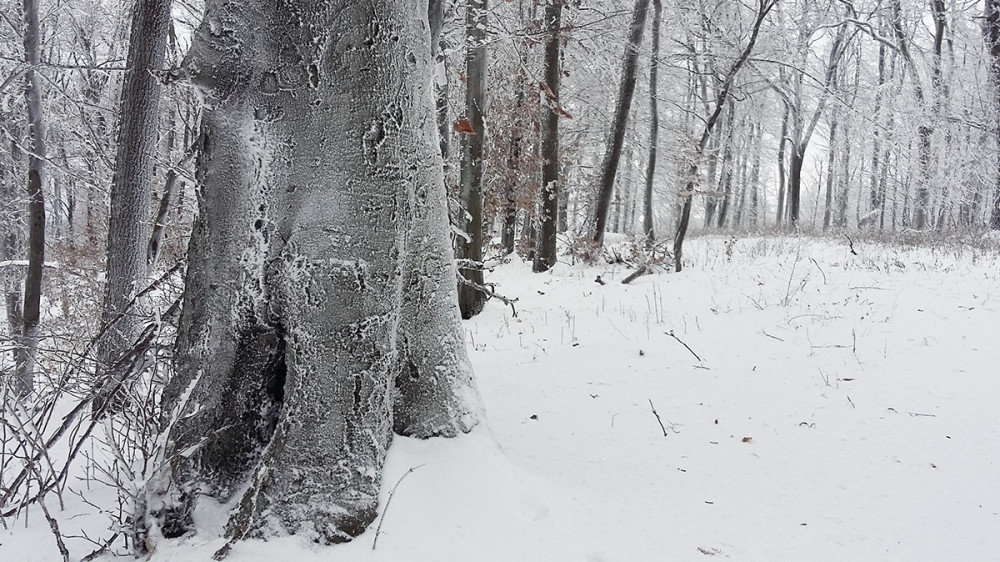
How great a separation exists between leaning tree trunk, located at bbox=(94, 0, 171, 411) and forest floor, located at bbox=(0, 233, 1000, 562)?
2669mm

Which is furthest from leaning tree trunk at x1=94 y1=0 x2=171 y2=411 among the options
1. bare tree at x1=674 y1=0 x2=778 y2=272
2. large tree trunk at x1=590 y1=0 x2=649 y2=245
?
large tree trunk at x1=590 y1=0 x2=649 y2=245

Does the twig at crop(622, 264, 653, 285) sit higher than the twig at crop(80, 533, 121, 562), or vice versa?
the twig at crop(622, 264, 653, 285)

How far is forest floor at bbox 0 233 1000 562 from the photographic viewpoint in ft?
6.57

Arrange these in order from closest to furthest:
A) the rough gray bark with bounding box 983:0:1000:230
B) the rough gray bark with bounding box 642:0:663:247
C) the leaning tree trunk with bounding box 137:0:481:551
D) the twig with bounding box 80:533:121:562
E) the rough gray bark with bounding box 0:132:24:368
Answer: the twig with bounding box 80:533:121:562, the leaning tree trunk with bounding box 137:0:481:551, the rough gray bark with bounding box 642:0:663:247, the rough gray bark with bounding box 0:132:24:368, the rough gray bark with bounding box 983:0:1000:230

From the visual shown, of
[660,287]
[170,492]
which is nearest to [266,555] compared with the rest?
[170,492]

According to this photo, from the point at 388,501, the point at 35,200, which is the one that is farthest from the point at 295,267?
the point at 35,200

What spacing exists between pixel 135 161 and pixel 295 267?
10.7ft

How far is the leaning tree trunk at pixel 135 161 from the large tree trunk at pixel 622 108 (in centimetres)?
686

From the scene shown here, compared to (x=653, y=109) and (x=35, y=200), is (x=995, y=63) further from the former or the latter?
(x=35, y=200)

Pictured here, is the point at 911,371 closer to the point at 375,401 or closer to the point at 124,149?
the point at 375,401

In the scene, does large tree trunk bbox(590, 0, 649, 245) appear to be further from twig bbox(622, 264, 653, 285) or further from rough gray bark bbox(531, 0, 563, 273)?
twig bbox(622, 264, 653, 285)

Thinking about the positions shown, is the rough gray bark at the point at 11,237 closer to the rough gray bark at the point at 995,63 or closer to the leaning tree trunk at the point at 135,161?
the leaning tree trunk at the point at 135,161

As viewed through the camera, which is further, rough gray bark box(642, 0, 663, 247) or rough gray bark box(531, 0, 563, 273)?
rough gray bark box(531, 0, 563, 273)

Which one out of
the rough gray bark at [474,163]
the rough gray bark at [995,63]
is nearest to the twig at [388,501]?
the rough gray bark at [474,163]
